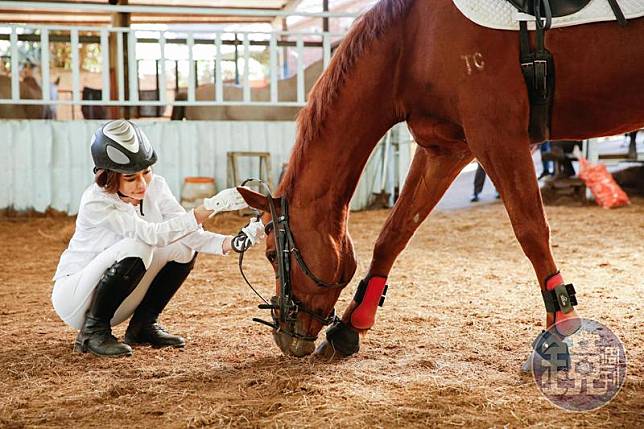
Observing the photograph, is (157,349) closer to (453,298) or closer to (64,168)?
(453,298)

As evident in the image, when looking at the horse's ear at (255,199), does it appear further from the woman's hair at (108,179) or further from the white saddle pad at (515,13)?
the white saddle pad at (515,13)

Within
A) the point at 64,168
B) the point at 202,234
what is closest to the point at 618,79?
the point at 202,234

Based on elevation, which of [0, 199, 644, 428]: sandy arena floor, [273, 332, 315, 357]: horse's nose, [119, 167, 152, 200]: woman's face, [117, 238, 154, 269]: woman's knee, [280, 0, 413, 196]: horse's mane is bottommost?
[0, 199, 644, 428]: sandy arena floor

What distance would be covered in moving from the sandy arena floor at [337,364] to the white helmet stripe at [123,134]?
76 centimetres

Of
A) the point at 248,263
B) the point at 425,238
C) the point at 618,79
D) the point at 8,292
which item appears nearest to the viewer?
the point at 618,79

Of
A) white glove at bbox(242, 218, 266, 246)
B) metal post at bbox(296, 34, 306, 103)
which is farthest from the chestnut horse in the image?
metal post at bbox(296, 34, 306, 103)

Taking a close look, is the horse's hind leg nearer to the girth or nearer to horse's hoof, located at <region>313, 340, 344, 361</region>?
the girth

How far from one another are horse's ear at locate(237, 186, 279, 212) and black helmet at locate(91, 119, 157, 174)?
41 cm

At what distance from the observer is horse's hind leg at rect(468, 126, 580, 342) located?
2182mm

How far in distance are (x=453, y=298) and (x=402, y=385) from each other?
1.49 metres

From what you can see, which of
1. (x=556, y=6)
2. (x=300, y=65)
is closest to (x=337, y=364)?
(x=556, y=6)

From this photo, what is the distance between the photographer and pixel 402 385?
218 centimetres

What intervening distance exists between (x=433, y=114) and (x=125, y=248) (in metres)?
1.17

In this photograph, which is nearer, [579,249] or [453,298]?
[453,298]
